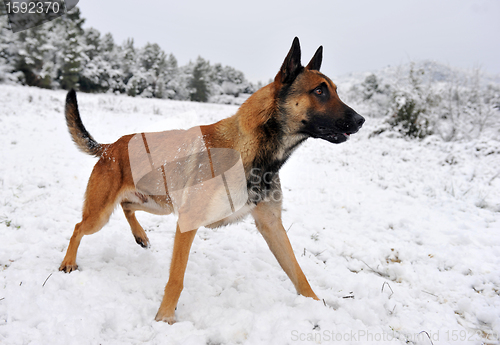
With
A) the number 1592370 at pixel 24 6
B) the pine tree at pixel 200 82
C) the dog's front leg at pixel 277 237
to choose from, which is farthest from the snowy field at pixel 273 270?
the pine tree at pixel 200 82

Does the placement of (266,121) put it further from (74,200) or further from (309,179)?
(309,179)

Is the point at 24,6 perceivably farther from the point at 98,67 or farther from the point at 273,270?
the point at 98,67

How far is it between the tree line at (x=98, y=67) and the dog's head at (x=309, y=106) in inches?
1030

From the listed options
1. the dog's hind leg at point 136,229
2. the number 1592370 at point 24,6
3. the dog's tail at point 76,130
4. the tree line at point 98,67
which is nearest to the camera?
the dog's tail at point 76,130

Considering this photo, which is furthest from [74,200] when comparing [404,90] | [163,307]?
[404,90]

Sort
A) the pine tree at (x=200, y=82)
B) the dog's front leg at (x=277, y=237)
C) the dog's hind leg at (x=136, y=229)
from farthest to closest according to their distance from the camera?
1. the pine tree at (x=200, y=82)
2. the dog's hind leg at (x=136, y=229)
3. the dog's front leg at (x=277, y=237)

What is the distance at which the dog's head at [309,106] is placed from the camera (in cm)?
238

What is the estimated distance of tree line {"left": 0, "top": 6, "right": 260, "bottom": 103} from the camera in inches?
844

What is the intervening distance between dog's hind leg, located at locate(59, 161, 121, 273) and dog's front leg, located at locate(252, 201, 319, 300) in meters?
1.53

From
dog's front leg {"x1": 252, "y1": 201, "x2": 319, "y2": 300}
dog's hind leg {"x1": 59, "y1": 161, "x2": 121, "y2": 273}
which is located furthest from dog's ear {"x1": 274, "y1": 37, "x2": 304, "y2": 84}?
dog's hind leg {"x1": 59, "y1": 161, "x2": 121, "y2": 273}

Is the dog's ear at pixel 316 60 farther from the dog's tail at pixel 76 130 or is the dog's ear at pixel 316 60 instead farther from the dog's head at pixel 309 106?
the dog's tail at pixel 76 130

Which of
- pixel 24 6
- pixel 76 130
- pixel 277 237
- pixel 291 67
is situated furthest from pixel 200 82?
pixel 277 237

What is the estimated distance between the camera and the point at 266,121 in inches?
94.7

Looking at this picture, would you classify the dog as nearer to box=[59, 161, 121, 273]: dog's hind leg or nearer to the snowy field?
box=[59, 161, 121, 273]: dog's hind leg
